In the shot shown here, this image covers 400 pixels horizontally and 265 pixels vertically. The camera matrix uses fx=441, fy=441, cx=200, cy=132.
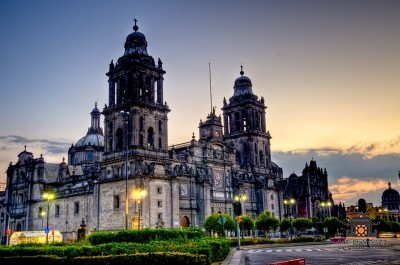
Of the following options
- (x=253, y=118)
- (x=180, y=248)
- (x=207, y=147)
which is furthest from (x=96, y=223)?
(x=180, y=248)

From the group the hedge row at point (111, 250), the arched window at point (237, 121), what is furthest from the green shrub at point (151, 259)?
the arched window at point (237, 121)

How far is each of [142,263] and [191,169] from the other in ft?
164

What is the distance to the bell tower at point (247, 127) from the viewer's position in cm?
8519

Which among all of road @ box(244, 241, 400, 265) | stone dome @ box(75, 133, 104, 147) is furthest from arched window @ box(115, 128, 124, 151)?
road @ box(244, 241, 400, 265)

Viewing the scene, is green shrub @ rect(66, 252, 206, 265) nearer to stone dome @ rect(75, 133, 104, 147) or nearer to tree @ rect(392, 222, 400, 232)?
stone dome @ rect(75, 133, 104, 147)

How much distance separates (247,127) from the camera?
8712 centimetres

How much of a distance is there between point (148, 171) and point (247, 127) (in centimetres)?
3138

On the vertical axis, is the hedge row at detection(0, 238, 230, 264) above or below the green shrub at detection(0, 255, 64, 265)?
above

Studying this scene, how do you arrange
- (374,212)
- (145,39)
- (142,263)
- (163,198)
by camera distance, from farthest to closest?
(374,212) < (145,39) < (163,198) < (142,263)

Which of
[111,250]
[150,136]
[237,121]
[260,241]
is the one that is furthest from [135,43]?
[111,250]

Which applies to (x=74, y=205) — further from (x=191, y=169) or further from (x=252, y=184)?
(x=252, y=184)

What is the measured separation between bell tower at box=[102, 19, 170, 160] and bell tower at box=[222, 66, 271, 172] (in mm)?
23512

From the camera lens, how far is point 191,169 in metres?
70.1

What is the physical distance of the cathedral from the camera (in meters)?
62.1
